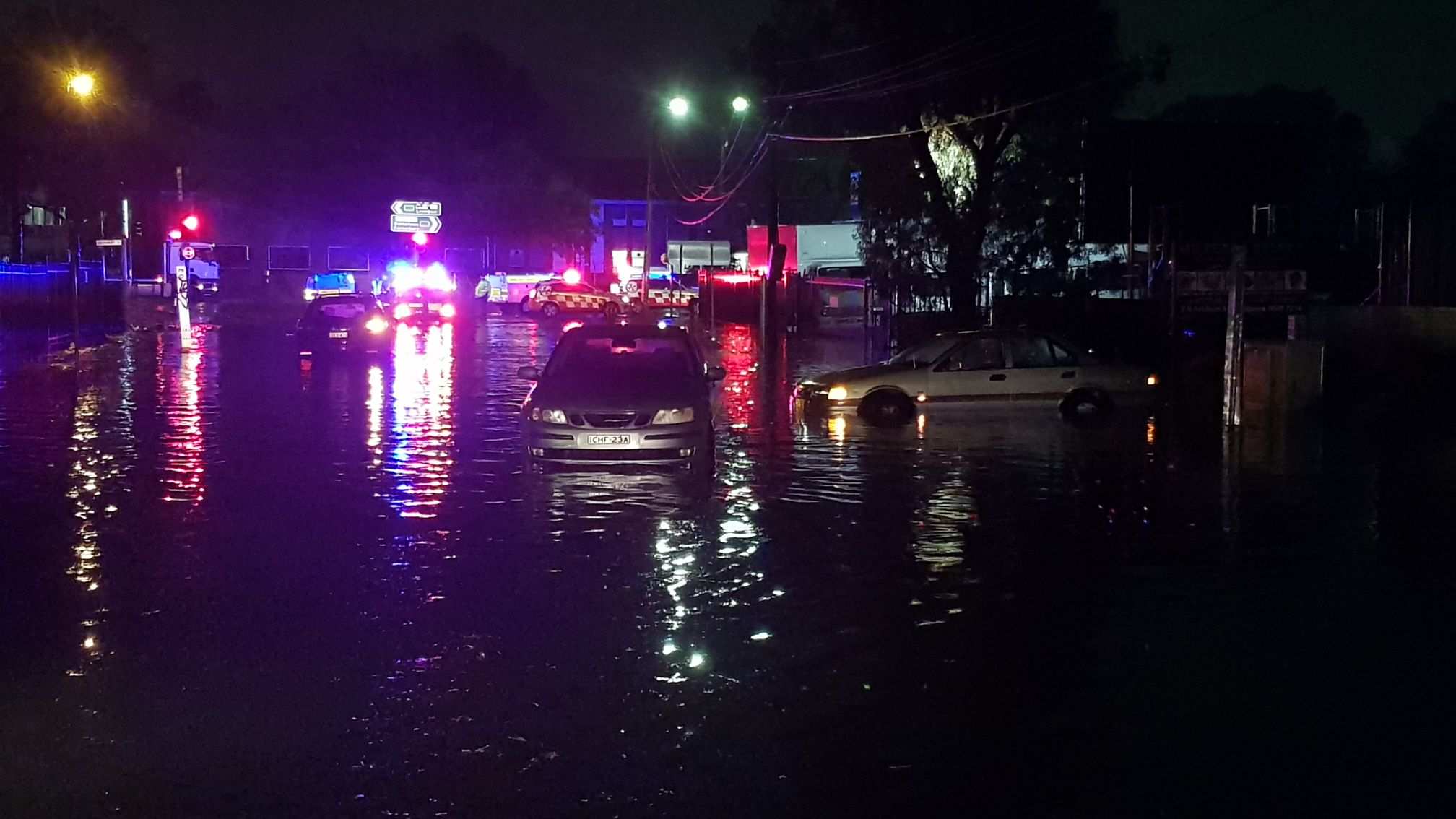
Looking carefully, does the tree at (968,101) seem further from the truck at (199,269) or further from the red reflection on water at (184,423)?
the truck at (199,269)

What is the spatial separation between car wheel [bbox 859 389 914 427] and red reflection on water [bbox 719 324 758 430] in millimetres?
1598

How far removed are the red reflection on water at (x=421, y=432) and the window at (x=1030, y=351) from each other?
7.81m

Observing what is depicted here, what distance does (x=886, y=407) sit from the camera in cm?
2202

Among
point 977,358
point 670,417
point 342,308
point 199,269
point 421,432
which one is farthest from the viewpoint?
point 199,269

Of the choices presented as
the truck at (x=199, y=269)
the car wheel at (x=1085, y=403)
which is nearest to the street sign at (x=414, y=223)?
the truck at (x=199, y=269)

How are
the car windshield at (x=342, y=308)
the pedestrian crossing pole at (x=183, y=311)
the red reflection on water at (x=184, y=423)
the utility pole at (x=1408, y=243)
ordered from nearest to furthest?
the red reflection on water at (x=184, y=423)
the utility pole at (x=1408, y=243)
the car windshield at (x=342, y=308)
the pedestrian crossing pole at (x=183, y=311)

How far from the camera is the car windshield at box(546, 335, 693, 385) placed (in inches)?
650

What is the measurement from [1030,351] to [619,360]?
7.62m

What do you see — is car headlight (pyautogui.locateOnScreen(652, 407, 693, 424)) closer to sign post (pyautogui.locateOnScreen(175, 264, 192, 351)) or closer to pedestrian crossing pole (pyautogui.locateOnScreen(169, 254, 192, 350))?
sign post (pyautogui.locateOnScreen(175, 264, 192, 351))

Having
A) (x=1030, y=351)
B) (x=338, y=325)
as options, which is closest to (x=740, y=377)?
(x=1030, y=351)

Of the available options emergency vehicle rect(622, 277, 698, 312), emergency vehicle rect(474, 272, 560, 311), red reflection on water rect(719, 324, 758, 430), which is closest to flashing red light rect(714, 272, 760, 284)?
emergency vehicle rect(622, 277, 698, 312)

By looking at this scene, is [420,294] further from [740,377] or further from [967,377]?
[967,377]

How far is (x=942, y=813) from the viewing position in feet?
19.3

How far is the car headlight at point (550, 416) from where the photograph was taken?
15.5 metres
